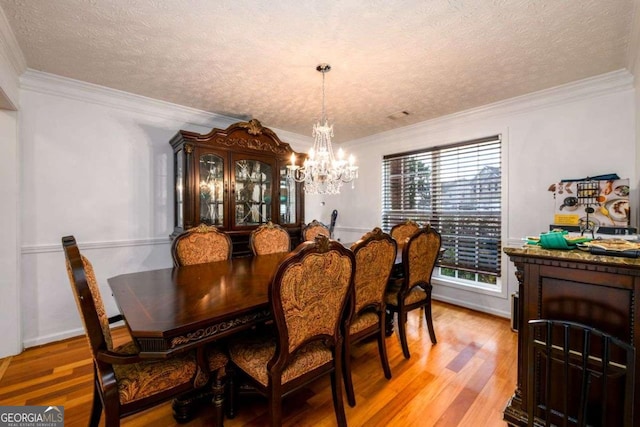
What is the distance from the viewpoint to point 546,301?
1325 mm

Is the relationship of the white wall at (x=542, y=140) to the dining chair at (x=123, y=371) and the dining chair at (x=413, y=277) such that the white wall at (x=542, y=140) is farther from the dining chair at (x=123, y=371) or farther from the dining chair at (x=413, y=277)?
the dining chair at (x=123, y=371)

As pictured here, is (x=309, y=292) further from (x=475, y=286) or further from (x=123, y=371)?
(x=475, y=286)

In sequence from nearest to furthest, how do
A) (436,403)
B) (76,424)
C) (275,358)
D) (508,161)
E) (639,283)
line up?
(639,283) < (275,358) < (76,424) < (436,403) < (508,161)

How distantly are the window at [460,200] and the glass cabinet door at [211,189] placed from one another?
2.49m

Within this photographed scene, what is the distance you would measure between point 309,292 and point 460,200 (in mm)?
2907

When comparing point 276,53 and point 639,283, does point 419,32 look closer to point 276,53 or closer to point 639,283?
point 276,53

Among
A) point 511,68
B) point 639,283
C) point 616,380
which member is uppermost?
point 511,68

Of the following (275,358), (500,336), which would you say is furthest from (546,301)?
(500,336)

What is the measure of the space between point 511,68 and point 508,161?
1093mm

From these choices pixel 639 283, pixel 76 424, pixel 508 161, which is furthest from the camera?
pixel 508 161

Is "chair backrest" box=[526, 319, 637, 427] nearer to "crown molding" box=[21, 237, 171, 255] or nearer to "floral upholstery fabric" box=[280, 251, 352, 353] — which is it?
"floral upholstery fabric" box=[280, 251, 352, 353]

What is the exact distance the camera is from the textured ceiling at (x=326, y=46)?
1642mm

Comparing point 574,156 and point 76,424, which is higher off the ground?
point 574,156

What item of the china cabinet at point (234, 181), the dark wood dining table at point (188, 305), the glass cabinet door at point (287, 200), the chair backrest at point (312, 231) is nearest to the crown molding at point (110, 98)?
the china cabinet at point (234, 181)
